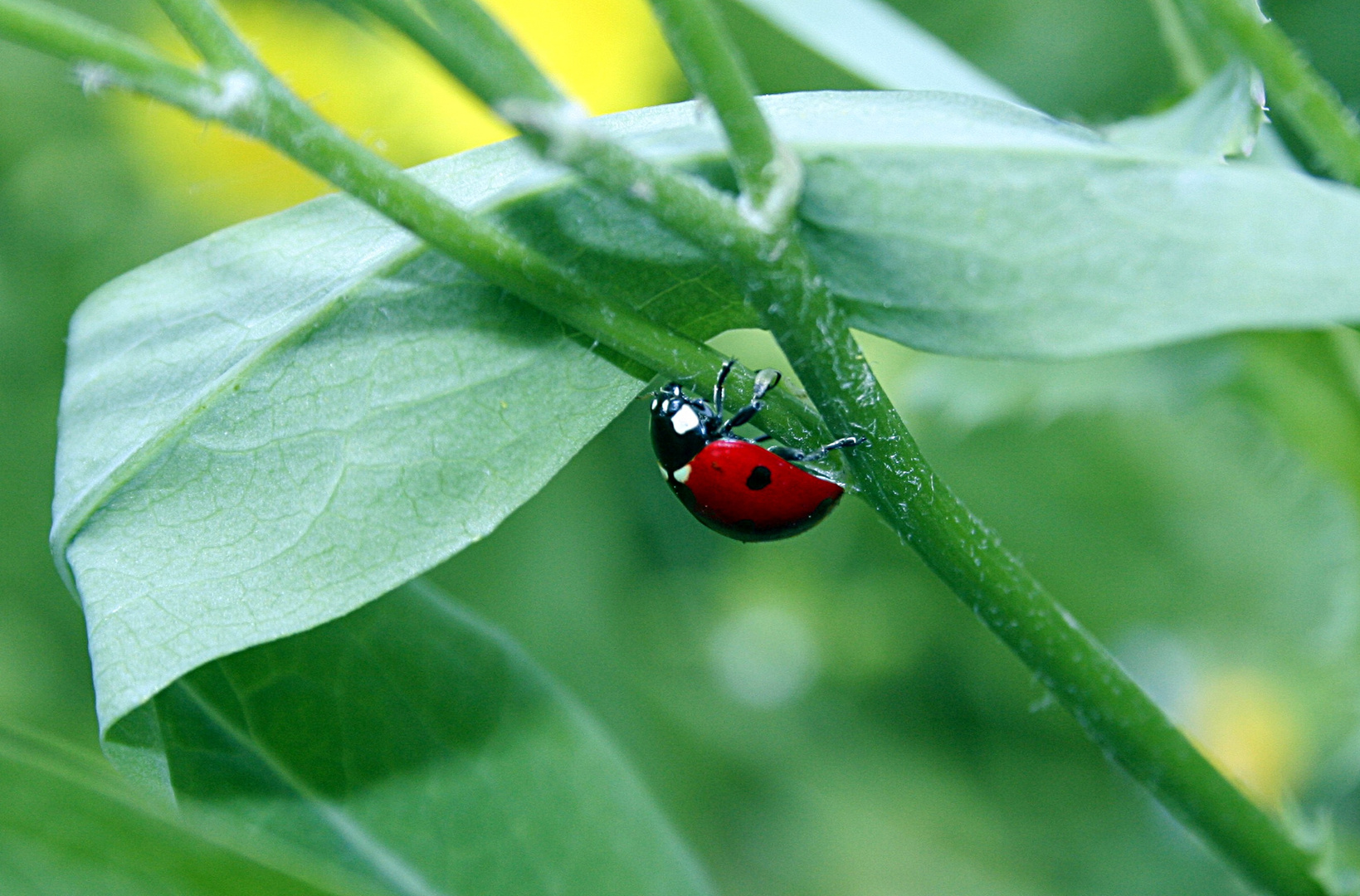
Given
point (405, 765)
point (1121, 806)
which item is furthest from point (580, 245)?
point (1121, 806)

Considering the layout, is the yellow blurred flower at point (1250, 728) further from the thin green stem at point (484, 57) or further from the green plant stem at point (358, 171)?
the thin green stem at point (484, 57)

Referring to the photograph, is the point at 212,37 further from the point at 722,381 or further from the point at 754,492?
the point at 754,492

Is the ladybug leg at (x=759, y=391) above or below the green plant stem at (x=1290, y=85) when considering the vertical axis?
below

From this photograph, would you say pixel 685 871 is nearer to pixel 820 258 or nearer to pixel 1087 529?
pixel 820 258

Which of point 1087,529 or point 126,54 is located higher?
point 1087,529

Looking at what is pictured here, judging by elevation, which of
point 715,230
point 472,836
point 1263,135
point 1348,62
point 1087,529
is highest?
point 1348,62

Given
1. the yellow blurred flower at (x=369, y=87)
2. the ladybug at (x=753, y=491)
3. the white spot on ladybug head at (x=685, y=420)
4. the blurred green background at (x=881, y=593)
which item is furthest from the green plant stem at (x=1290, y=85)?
the yellow blurred flower at (x=369, y=87)
